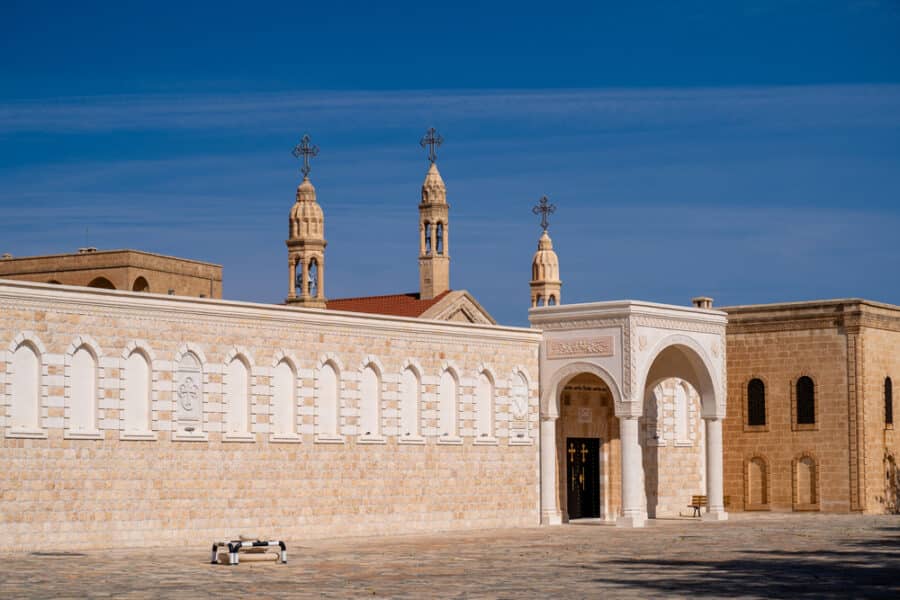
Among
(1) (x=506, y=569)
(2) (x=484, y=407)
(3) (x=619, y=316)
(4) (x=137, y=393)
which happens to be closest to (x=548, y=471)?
(2) (x=484, y=407)

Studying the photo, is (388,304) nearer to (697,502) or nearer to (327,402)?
(697,502)

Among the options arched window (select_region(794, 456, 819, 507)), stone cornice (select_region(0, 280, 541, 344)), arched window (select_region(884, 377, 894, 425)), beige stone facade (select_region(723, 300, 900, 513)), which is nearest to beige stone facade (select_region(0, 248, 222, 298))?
stone cornice (select_region(0, 280, 541, 344))

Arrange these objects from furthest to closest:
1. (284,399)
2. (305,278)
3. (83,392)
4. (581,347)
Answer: (305,278), (581,347), (284,399), (83,392)

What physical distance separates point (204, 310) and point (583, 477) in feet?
46.3

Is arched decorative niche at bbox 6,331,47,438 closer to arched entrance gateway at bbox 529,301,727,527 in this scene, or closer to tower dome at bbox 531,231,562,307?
arched entrance gateway at bbox 529,301,727,527

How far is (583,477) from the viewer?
3931 centimetres

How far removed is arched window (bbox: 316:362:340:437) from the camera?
3127cm

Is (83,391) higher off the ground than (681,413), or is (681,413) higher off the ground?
(83,391)

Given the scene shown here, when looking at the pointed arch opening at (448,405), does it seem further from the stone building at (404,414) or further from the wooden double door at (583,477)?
the wooden double door at (583,477)

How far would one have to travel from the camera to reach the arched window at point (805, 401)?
4250 cm

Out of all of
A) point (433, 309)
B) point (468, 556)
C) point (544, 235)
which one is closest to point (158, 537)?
point (468, 556)

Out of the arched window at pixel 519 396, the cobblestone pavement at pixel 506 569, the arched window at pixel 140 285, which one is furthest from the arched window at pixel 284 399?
the arched window at pixel 140 285

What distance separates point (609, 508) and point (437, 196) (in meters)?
32.4

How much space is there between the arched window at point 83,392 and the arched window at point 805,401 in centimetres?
2308
